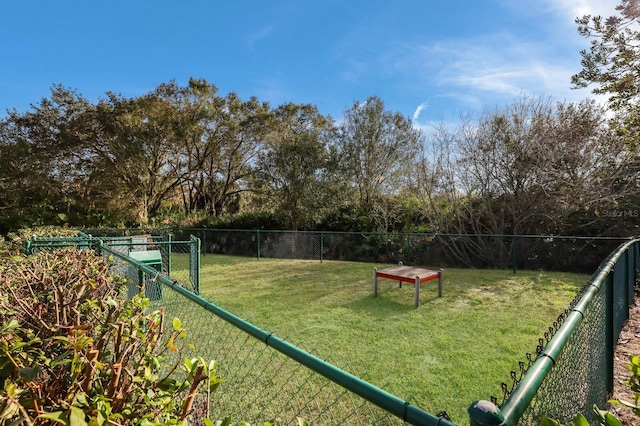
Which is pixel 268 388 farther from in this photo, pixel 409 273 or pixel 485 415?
pixel 409 273

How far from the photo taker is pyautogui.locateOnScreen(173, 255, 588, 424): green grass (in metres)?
3.27

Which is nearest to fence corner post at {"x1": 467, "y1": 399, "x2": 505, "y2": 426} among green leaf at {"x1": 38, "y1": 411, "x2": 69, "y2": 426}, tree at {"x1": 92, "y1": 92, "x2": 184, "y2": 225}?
green leaf at {"x1": 38, "y1": 411, "x2": 69, "y2": 426}

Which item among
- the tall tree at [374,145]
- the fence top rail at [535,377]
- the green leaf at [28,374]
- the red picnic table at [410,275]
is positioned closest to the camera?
the fence top rail at [535,377]

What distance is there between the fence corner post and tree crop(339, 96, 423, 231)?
Result: 13.4m

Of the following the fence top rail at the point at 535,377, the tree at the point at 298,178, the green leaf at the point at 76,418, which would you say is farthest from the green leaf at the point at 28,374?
the tree at the point at 298,178

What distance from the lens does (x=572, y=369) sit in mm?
1669

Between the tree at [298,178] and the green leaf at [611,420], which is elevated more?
the tree at [298,178]

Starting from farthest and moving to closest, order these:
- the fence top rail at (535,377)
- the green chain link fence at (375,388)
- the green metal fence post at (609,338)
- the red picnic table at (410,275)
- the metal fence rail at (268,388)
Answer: the red picnic table at (410,275) < the green metal fence post at (609,338) < the metal fence rail at (268,388) < the green chain link fence at (375,388) < the fence top rail at (535,377)

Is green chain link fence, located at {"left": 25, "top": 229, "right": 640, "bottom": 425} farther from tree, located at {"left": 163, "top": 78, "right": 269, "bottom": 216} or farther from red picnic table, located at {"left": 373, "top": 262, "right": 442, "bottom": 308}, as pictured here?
tree, located at {"left": 163, "top": 78, "right": 269, "bottom": 216}

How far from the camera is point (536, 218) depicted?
937cm

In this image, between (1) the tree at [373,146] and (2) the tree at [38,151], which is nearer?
(1) the tree at [373,146]

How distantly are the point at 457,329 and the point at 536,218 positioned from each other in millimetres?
6532

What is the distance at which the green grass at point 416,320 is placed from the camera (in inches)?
129

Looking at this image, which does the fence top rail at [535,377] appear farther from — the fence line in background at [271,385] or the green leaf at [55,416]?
the green leaf at [55,416]
